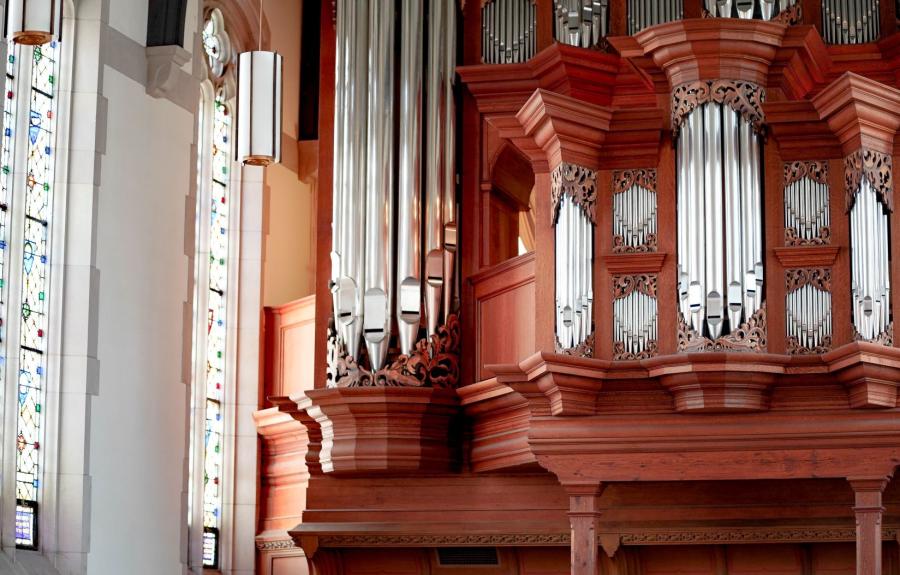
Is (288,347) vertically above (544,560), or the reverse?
(288,347)

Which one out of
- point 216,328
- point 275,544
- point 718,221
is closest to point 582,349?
point 718,221

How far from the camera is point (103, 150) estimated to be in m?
13.9

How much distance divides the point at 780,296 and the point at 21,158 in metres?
5.67

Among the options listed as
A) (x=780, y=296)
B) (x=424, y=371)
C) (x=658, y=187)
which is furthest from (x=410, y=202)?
(x=780, y=296)

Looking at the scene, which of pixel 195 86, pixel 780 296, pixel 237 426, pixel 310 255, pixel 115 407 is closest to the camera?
pixel 780 296

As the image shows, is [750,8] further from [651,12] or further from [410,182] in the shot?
[410,182]

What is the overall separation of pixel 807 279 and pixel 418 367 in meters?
3.29

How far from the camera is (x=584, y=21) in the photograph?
48.1 feet

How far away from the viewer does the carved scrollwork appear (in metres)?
12.9

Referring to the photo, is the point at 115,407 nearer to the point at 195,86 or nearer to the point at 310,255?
the point at 195,86

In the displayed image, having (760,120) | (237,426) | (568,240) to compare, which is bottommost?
(237,426)

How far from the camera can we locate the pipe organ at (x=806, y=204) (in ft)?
41.9

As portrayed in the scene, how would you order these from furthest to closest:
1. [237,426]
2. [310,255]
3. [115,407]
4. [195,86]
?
[310,255] < [237,426] < [195,86] < [115,407]

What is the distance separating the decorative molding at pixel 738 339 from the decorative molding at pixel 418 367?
7.97 ft
